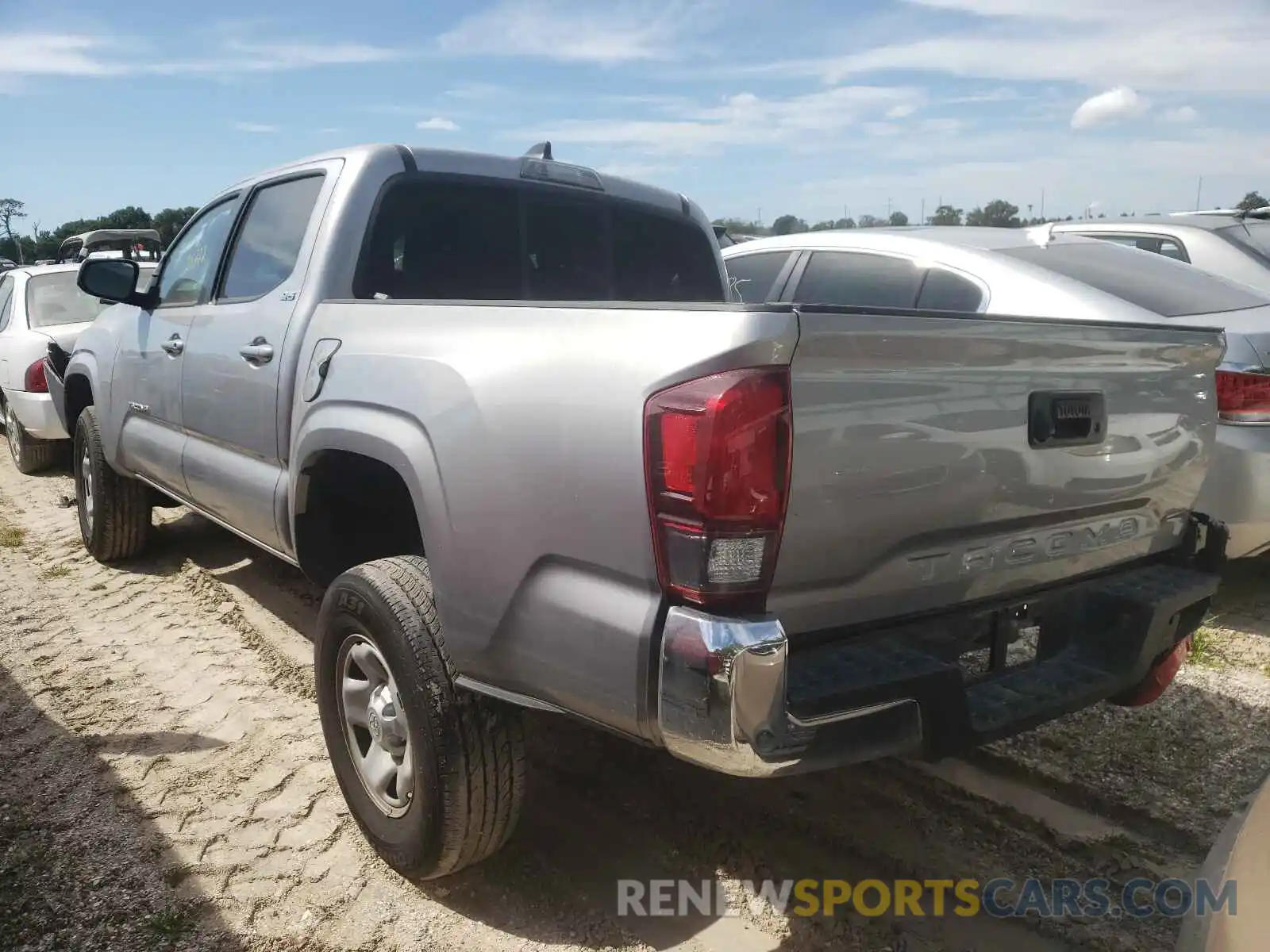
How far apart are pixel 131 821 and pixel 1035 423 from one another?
2.79 meters

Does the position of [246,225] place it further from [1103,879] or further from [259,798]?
[1103,879]

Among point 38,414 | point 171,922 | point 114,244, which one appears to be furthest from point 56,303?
point 171,922

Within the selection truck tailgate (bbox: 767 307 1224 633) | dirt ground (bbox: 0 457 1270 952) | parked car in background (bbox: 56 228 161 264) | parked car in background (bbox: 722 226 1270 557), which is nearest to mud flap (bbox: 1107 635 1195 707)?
truck tailgate (bbox: 767 307 1224 633)

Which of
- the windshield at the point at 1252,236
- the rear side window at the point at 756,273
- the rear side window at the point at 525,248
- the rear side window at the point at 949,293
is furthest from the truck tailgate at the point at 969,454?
the windshield at the point at 1252,236

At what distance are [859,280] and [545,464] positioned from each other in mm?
3384

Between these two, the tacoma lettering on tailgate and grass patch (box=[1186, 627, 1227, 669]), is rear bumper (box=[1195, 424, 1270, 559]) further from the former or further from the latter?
the tacoma lettering on tailgate

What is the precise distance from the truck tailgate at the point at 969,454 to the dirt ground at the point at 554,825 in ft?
2.81

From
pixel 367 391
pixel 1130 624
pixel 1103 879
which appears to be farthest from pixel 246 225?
pixel 1103 879

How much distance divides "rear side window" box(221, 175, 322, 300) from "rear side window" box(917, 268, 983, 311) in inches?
111

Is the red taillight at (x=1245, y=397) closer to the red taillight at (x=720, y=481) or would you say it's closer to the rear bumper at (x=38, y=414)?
the red taillight at (x=720, y=481)

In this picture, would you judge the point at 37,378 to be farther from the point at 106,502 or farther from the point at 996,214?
the point at 996,214

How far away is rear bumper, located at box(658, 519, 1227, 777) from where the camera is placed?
67.6 inches

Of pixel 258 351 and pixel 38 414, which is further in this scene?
pixel 38 414

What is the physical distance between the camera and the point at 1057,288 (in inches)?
168
